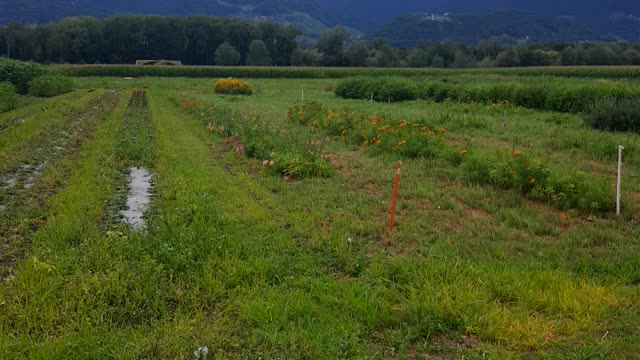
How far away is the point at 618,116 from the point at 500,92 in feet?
31.6

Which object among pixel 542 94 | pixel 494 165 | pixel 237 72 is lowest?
pixel 494 165

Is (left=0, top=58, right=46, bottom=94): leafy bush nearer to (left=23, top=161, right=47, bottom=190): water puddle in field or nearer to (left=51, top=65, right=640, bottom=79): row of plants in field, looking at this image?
(left=51, top=65, right=640, bottom=79): row of plants in field

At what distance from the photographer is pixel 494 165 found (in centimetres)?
1015

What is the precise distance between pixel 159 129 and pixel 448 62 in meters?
101

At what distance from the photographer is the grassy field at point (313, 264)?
4.69 meters

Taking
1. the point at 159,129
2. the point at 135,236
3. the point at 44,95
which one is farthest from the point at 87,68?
the point at 135,236

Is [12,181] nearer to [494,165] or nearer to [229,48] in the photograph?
[494,165]

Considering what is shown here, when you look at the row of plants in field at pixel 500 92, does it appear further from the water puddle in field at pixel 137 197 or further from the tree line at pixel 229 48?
the tree line at pixel 229 48

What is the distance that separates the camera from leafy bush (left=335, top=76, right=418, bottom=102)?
31.2 metres

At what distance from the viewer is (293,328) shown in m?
4.80

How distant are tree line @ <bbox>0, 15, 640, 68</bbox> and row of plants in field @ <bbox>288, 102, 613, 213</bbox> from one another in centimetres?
8138

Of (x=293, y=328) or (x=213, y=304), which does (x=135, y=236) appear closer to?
(x=213, y=304)

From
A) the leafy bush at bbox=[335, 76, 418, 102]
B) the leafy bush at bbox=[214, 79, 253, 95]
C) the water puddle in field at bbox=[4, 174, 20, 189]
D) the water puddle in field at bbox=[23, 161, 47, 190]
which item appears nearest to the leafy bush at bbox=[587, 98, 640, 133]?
the leafy bush at bbox=[335, 76, 418, 102]

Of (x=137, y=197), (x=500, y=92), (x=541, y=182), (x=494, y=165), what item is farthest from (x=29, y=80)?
(x=541, y=182)
